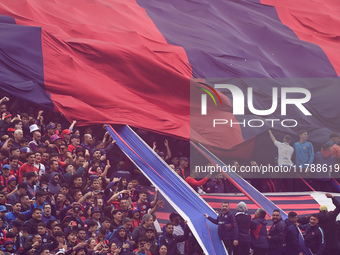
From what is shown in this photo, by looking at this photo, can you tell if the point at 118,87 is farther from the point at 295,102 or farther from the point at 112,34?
the point at 295,102

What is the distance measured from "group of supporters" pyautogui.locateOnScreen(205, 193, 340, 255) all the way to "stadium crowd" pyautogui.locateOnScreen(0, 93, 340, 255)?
0.02 meters

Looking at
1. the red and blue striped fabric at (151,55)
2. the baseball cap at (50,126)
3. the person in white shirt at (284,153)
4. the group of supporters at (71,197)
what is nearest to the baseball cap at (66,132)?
the group of supporters at (71,197)

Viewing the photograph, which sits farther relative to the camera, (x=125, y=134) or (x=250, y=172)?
(x=250, y=172)

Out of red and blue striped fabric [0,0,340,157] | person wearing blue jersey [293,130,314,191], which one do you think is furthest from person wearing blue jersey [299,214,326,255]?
red and blue striped fabric [0,0,340,157]

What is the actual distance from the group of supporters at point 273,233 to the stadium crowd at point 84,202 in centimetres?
2

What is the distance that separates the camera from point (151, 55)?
14.2m

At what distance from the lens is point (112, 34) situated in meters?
14.8

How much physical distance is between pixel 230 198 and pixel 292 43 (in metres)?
5.02

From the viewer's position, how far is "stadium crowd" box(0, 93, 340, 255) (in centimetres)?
1034

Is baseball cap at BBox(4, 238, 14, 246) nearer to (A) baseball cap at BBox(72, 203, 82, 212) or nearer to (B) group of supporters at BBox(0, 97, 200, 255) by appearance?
(B) group of supporters at BBox(0, 97, 200, 255)

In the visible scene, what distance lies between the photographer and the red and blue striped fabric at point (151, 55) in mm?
13297

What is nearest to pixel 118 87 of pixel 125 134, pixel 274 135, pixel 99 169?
pixel 125 134

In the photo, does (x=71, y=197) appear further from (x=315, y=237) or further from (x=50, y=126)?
(x=315, y=237)

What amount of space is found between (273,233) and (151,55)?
4091 mm
